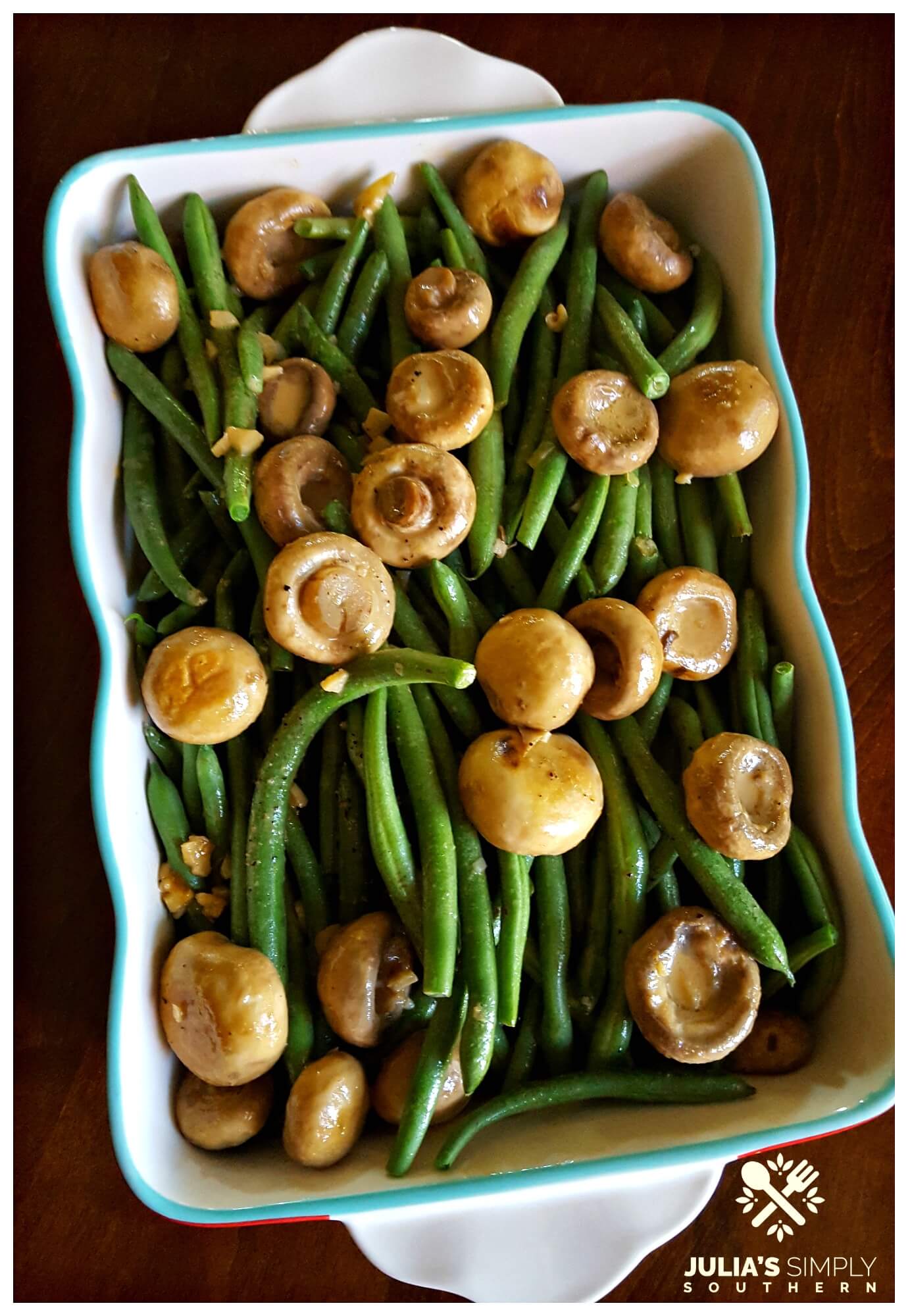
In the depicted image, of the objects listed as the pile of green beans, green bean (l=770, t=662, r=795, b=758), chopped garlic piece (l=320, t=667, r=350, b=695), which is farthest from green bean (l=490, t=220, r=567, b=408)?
green bean (l=770, t=662, r=795, b=758)

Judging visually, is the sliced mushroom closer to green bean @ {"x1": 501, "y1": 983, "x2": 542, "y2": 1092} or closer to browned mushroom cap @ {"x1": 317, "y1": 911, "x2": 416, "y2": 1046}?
browned mushroom cap @ {"x1": 317, "y1": 911, "x2": 416, "y2": 1046}

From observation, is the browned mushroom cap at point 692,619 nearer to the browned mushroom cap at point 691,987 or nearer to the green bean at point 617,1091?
the browned mushroom cap at point 691,987

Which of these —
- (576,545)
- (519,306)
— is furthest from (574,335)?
(576,545)

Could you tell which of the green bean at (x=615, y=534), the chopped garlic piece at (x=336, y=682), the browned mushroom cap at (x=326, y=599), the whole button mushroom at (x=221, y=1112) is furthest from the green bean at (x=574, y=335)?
the whole button mushroom at (x=221, y=1112)

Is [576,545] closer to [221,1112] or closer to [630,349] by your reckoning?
[630,349]
